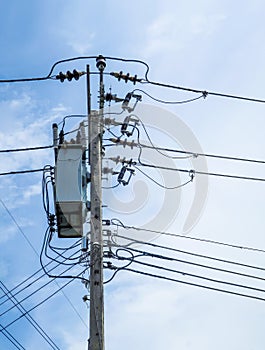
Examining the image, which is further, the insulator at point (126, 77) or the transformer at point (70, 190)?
the insulator at point (126, 77)

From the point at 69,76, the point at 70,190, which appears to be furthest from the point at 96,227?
the point at 69,76

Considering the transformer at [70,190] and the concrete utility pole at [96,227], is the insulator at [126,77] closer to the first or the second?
the concrete utility pole at [96,227]

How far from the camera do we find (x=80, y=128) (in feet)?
31.3

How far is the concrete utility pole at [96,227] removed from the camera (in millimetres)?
7828

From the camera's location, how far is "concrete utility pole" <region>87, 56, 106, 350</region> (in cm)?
783

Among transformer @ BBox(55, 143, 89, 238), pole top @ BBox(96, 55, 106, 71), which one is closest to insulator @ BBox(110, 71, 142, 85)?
pole top @ BBox(96, 55, 106, 71)

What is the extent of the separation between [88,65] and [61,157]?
191 cm

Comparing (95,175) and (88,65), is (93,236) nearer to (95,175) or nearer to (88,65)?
(95,175)

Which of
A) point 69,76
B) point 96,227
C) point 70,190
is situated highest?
point 69,76

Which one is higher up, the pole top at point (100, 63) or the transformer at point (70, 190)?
the pole top at point (100, 63)

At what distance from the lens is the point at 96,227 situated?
338 inches

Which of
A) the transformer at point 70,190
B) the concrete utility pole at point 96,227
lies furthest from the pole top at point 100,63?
the transformer at point 70,190

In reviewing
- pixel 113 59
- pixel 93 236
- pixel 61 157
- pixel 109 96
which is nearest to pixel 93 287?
pixel 93 236

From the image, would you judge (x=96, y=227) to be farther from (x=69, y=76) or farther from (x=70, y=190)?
(x=69, y=76)
